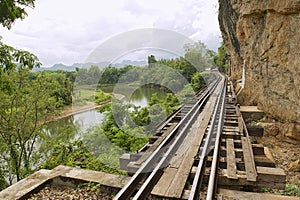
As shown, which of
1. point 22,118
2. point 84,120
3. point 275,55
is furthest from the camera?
point 84,120

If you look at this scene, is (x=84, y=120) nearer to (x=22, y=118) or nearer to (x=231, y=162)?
(x=22, y=118)

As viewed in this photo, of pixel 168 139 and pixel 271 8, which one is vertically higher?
pixel 271 8

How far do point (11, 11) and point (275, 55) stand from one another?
6.83 meters

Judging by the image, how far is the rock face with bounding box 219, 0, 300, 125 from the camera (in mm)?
5469

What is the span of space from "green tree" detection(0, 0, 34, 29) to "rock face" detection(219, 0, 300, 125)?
236 inches

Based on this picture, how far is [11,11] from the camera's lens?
3420mm

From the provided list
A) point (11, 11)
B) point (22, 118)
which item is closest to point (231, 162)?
point (11, 11)

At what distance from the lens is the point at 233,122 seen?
5.62 m

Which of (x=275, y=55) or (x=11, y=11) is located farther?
(x=275, y=55)

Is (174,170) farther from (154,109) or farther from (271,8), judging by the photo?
(154,109)

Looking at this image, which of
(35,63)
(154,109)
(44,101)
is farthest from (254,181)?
(44,101)

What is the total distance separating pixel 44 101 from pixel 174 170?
11019mm

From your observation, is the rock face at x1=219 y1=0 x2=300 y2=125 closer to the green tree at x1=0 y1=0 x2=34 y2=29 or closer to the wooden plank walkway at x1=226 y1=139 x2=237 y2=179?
the wooden plank walkway at x1=226 y1=139 x2=237 y2=179

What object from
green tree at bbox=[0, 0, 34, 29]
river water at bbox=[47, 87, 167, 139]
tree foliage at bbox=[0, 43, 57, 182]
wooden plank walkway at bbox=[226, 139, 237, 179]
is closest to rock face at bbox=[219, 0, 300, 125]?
wooden plank walkway at bbox=[226, 139, 237, 179]
